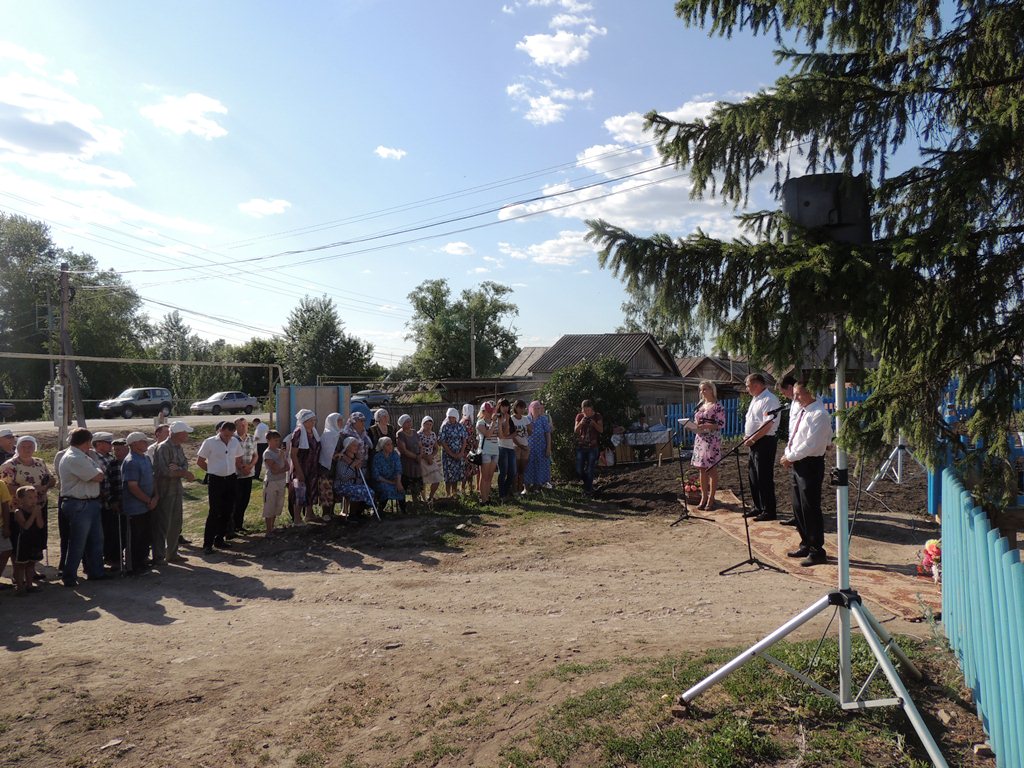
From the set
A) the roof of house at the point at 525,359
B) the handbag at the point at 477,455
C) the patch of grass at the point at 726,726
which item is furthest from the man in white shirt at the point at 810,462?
the roof of house at the point at 525,359

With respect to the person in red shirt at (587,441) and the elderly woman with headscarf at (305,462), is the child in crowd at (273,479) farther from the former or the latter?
the person in red shirt at (587,441)

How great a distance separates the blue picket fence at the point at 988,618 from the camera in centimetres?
281

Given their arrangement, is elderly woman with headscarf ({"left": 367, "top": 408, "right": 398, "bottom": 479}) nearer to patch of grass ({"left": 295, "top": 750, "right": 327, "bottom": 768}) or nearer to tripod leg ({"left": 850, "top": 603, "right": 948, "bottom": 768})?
patch of grass ({"left": 295, "top": 750, "right": 327, "bottom": 768})

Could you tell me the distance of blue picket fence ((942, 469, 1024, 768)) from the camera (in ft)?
9.21

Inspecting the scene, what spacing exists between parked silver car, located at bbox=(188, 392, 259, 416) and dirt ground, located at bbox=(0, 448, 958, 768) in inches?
1428

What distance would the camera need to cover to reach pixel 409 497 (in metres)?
12.9

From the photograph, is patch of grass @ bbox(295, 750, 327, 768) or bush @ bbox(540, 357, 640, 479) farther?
bush @ bbox(540, 357, 640, 479)

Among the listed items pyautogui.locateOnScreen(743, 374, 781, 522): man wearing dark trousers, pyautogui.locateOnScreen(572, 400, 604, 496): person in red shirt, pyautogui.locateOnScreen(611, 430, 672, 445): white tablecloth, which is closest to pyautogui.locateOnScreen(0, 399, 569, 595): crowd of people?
pyautogui.locateOnScreen(572, 400, 604, 496): person in red shirt

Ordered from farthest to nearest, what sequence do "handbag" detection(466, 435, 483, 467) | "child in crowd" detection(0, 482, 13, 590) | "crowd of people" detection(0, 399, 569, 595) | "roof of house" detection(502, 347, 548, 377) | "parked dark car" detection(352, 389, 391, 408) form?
"roof of house" detection(502, 347, 548, 377) < "parked dark car" detection(352, 389, 391, 408) < "handbag" detection(466, 435, 483, 467) < "crowd of people" detection(0, 399, 569, 595) < "child in crowd" detection(0, 482, 13, 590)

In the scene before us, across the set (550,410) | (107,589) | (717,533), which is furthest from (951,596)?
(550,410)

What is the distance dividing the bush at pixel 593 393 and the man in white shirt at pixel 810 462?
7.97 m

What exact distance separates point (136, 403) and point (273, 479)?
34.0 m

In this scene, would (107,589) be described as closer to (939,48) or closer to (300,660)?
(300,660)

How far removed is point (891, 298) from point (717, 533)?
221 inches
